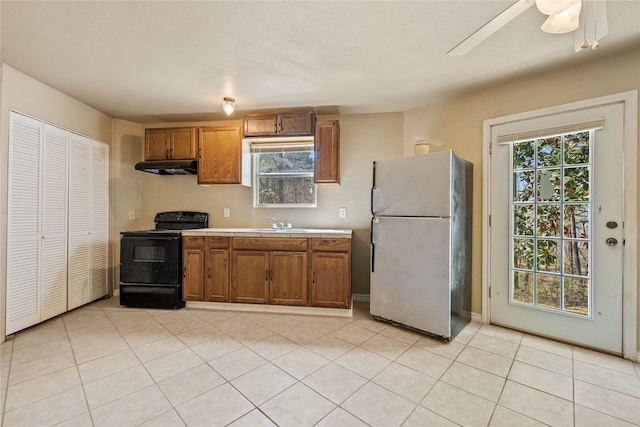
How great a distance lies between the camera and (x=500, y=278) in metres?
2.61

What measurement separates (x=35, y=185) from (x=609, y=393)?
4.88 meters

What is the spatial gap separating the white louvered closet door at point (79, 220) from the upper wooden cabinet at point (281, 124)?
6.16 ft

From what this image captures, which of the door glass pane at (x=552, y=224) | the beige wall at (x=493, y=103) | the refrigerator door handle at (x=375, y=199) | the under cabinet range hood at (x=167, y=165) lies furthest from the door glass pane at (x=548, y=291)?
the under cabinet range hood at (x=167, y=165)

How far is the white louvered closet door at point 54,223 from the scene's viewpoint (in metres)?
2.64

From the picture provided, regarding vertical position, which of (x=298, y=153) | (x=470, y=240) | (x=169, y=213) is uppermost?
(x=298, y=153)

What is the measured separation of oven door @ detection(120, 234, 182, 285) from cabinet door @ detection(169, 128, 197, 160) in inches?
41.8

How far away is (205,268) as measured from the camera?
308 centimetres

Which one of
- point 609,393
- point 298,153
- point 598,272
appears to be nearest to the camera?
point 609,393

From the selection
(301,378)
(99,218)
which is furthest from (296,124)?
(99,218)

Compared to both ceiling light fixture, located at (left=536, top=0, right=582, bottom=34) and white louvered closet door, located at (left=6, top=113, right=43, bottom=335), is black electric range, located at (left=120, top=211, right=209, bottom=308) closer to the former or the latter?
white louvered closet door, located at (left=6, top=113, right=43, bottom=335)

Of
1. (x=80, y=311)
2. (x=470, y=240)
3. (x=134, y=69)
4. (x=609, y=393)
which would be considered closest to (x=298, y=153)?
(x=134, y=69)

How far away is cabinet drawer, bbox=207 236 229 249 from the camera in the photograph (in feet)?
10.0

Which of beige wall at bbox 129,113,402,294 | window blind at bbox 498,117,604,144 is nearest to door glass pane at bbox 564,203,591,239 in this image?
window blind at bbox 498,117,604,144

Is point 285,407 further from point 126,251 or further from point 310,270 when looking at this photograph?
point 126,251
